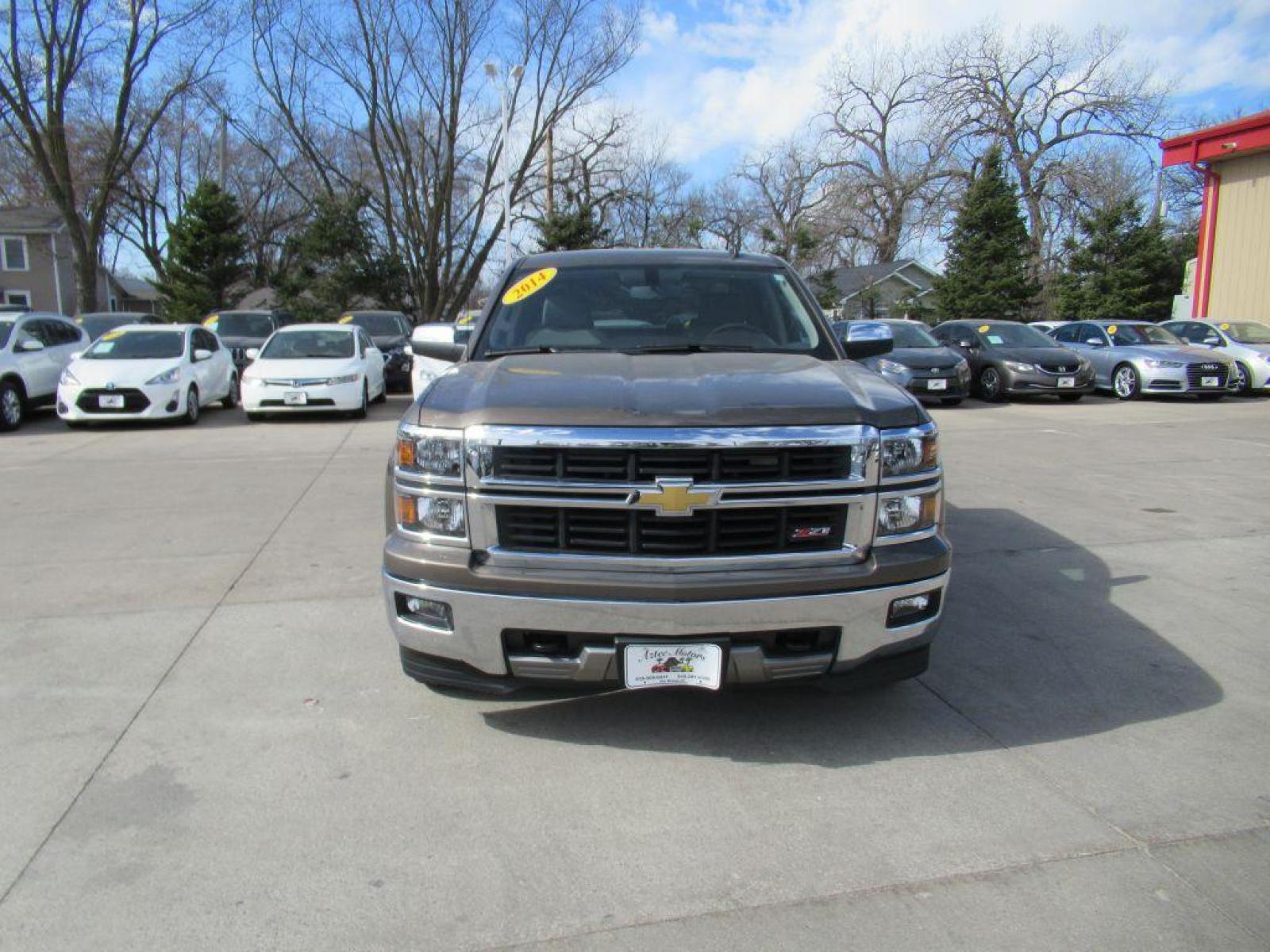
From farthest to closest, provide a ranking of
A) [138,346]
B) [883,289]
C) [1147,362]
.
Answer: [883,289], [1147,362], [138,346]

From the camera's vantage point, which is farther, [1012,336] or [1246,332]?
[1246,332]

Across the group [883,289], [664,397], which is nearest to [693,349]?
[664,397]

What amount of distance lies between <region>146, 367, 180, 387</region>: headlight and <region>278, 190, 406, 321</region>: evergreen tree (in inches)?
733

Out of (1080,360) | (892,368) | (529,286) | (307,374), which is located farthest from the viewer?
(1080,360)

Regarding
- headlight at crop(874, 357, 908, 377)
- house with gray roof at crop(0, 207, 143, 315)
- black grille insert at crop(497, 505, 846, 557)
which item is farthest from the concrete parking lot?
house with gray roof at crop(0, 207, 143, 315)

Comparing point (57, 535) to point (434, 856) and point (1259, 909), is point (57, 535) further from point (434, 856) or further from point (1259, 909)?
point (1259, 909)

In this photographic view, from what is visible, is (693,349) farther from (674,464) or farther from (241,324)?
(241,324)

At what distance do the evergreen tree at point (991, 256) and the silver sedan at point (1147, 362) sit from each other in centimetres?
1160

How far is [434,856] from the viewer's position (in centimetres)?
287

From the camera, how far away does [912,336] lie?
1791 centimetres

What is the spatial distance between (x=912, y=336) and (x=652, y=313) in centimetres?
1426

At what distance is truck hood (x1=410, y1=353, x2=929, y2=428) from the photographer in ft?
10.4

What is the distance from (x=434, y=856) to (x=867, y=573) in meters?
1.65

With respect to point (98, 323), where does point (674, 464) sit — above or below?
below
